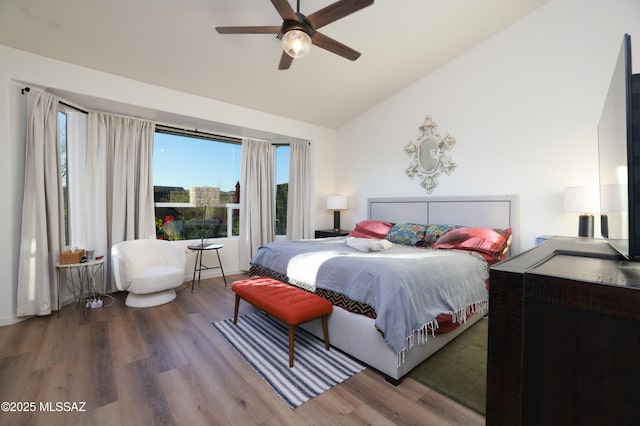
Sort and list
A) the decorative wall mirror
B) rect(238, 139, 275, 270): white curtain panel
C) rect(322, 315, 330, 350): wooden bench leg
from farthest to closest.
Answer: rect(238, 139, 275, 270): white curtain panel, the decorative wall mirror, rect(322, 315, 330, 350): wooden bench leg

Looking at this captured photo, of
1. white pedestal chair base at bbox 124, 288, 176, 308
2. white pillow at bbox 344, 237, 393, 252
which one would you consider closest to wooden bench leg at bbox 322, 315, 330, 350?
white pillow at bbox 344, 237, 393, 252

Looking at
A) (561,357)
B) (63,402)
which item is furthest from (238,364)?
(561,357)

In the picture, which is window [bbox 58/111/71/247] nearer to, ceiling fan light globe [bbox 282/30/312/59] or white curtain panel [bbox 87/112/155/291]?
white curtain panel [bbox 87/112/155/291]

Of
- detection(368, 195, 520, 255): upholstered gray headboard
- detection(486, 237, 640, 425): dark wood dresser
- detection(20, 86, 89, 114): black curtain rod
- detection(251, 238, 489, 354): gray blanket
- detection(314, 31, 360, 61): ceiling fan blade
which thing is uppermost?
detection(314, 31, 360, 61): ceiling fan blade

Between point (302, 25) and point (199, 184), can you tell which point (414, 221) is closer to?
point (302, 25)

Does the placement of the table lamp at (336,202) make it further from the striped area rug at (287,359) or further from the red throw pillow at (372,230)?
the striped area rug at (287,359)

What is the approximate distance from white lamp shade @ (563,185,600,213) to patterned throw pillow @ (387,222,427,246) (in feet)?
4.91

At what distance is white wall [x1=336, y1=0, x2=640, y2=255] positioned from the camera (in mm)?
2848

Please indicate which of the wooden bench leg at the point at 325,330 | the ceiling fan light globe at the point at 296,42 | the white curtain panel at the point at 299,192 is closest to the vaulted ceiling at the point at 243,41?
the ceiling fan light globe at the point at 296,42

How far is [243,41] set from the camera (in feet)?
10.0

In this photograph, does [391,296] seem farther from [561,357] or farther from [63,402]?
[63,402]

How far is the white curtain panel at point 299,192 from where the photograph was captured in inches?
202

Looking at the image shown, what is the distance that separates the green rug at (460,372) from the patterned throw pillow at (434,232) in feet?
4.25

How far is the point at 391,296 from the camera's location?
1876 millimetres
